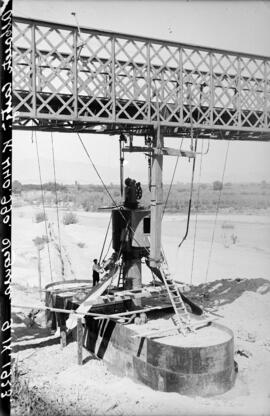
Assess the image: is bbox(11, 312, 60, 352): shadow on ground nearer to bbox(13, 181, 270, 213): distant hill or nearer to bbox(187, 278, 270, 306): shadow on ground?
bbox(187, 278, 270, 306): shadow on ground

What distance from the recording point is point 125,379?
39.0ft

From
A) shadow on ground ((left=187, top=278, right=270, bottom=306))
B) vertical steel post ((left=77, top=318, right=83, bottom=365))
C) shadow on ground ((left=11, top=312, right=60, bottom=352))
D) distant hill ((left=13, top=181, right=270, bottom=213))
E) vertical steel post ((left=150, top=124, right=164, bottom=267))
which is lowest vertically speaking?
distant hill ((left=13, top=181, right=270, bottom=213))

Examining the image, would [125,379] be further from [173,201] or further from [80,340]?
[173,201]

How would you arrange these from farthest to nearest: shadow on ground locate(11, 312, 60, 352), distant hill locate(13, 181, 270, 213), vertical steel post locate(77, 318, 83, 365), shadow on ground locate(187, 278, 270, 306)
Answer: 1. distant hill locate(13, 181, 270, 213)
2. shadow on ground locate(187, 278, 270, 306)
3. shadow on ground locate(11, 312, 60, 352)
4. vertical steel post locate(77, 318, 83, 365)

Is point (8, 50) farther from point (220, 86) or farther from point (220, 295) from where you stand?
point (220, 295)

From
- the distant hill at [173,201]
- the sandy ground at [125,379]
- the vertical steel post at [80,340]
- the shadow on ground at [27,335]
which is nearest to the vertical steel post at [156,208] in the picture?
the vertical steel post at [80,340]

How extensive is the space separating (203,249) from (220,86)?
2131cm

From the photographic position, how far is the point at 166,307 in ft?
45.7

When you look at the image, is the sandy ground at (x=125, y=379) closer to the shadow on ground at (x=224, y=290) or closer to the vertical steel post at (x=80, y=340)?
the shadow on ground at (x=224, y=290)

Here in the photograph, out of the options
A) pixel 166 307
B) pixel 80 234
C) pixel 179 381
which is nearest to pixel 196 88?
pixel 166 307

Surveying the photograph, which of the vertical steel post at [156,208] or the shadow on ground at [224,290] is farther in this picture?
the shadow on ground at [224,290]

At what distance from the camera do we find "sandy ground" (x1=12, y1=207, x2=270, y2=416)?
10031 millimetres

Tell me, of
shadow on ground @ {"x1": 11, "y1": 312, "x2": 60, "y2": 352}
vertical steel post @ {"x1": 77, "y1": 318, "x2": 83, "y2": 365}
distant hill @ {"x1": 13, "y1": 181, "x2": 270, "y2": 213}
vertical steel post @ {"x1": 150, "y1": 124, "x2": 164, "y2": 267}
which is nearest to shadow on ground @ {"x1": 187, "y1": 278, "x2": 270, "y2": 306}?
vertical steel post @ {"x1": 150, "y1": 124, "x2": 164, "y2": 267}

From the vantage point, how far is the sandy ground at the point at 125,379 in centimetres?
1003
